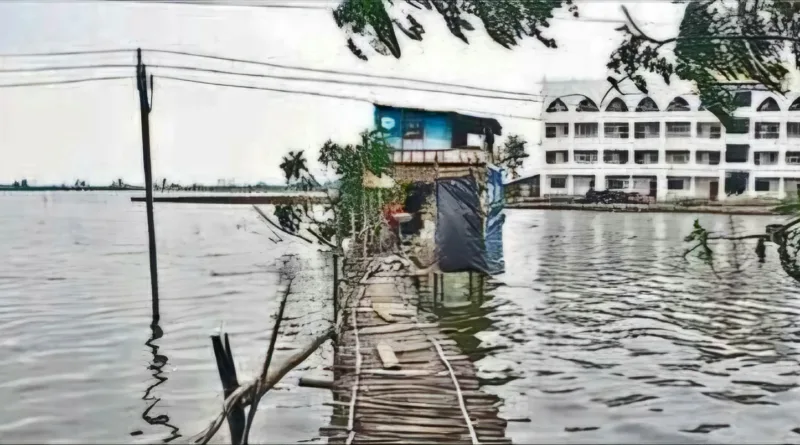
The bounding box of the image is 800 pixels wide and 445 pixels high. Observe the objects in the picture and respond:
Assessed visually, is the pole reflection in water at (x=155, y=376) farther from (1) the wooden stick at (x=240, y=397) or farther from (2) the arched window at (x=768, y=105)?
(2) the arched window at (x=768, y=105)

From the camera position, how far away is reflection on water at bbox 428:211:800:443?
2947 mm

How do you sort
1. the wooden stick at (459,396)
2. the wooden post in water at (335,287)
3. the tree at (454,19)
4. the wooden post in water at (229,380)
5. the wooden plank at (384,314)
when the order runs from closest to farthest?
the wooden post in water at (229,380) < the wooden stick at (459,396) < the tree at (454,19) < the wooden post in water at (335,287) < the wooden plank at (384,314)

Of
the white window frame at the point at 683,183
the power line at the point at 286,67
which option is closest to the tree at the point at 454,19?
the power line at the point at 286,67

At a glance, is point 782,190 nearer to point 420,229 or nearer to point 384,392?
point 420,229

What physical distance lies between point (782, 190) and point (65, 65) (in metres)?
2.92

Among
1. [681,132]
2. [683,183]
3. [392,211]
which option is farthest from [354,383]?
[681,132]

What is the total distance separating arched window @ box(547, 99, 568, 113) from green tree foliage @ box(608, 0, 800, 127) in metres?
0.46

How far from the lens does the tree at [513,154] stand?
2996 mm

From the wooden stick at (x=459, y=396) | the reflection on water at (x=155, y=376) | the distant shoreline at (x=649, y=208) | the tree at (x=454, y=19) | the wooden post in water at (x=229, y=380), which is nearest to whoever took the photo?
the wooden post in water at (x=229, y=380)

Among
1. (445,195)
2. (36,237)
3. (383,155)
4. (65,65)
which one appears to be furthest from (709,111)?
(36,237)

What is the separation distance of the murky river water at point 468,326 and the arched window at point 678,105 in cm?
45

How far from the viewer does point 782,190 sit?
Answer: 2.77 metres

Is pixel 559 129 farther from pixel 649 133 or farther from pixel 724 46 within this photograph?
pixel 724 46

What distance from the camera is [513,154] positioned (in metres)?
3.00
